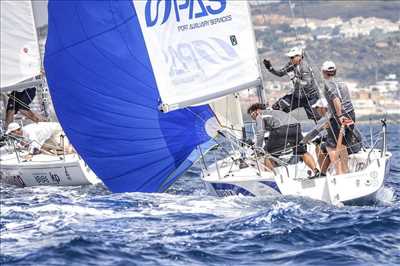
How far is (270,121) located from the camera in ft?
41.7

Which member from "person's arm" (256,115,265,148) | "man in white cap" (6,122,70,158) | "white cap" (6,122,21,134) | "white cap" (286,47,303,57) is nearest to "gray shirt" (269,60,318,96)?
"white cap" (286,47,303,57)

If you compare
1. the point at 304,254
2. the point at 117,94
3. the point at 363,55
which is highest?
the point at 117,94

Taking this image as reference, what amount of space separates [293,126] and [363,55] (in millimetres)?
76424

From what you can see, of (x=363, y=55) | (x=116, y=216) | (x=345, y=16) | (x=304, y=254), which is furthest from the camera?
(x=345, y=16)

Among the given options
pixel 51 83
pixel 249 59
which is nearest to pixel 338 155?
pixel 249 59

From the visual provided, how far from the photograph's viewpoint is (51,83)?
14008mm

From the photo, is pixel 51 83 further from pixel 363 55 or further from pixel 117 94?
pixel 363 55

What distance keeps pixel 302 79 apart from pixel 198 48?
131 centimetres

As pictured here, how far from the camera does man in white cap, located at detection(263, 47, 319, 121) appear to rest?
13117 mm

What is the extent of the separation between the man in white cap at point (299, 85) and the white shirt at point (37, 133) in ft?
17.4

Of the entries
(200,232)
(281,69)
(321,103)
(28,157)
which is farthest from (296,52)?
(28,157)

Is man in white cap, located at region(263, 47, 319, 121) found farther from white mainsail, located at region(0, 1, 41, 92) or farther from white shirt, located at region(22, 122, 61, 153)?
white mainsail, located at region(0, 1, 41, 92)

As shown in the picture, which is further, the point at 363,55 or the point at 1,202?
the point at 363,55

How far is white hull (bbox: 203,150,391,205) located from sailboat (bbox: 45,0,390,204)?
19cm
